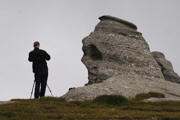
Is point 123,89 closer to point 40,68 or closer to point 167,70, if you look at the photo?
point 40,68

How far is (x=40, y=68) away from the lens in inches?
1304

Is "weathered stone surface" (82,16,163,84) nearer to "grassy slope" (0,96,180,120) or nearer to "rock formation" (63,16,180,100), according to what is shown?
"rock formation" (63,16,180,100)

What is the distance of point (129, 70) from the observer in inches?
2055

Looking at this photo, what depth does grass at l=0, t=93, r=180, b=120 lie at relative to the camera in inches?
889

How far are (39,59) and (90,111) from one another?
31.6 feet

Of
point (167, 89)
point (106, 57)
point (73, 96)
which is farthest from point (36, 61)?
point (106, 57)

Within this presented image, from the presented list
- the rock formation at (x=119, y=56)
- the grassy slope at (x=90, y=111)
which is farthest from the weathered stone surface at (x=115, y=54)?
the grassy slope at (x=90, y=111)

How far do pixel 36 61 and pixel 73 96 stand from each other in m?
3.94

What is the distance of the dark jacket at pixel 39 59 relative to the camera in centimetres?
3316

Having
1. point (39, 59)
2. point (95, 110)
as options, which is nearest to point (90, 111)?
point (95, 110)

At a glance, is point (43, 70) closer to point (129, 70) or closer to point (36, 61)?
point (36, 61)

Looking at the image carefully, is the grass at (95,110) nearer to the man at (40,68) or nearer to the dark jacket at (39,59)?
the man at (40,68)

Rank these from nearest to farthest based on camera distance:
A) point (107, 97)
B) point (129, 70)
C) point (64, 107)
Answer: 1. point (64, 107)
2. point (107, 97)
3. point (129, 70)

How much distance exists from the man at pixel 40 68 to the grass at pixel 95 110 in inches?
75.6
